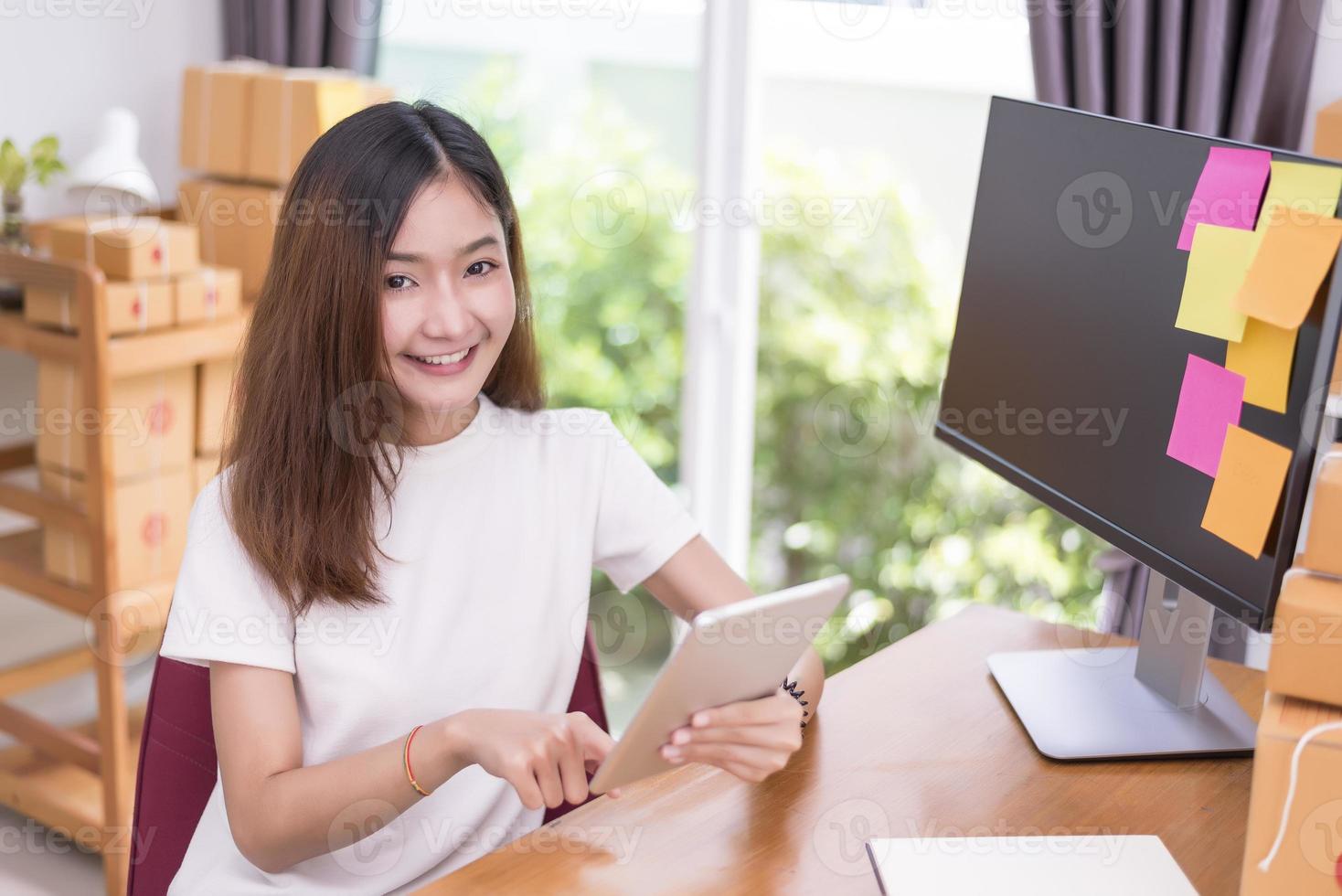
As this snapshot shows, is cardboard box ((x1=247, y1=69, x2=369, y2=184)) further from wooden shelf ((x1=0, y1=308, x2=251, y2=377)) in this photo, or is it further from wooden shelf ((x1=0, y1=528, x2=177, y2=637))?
wooden shelf ((x1=0, y1=528, x2=177, y2=637))

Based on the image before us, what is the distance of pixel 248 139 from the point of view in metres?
2.49

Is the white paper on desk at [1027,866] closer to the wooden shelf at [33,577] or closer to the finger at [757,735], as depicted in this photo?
the finger at [757,735]

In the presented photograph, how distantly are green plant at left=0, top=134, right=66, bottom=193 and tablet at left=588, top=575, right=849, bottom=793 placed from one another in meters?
1.72

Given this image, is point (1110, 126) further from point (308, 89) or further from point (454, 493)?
point (308, 89)

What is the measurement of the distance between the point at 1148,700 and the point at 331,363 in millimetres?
893

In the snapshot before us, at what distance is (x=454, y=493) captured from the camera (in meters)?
1.37

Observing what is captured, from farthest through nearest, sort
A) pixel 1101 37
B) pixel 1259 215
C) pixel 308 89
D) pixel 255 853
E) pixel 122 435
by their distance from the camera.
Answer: pixel 308 89 < pixel 122 435 < pixel 1101 37 < pixel 255 853 < pixel 1259 215

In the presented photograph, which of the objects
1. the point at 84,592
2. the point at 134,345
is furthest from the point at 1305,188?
the point at 84,592

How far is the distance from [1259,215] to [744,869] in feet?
2.24

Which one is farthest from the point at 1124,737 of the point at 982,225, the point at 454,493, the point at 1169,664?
the point at 454,493

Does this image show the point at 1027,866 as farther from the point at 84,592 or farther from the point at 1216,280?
the point at 84,592

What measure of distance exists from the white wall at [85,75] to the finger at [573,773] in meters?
1.78

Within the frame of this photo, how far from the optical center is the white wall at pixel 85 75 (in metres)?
2.42

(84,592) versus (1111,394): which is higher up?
(1111,394)
